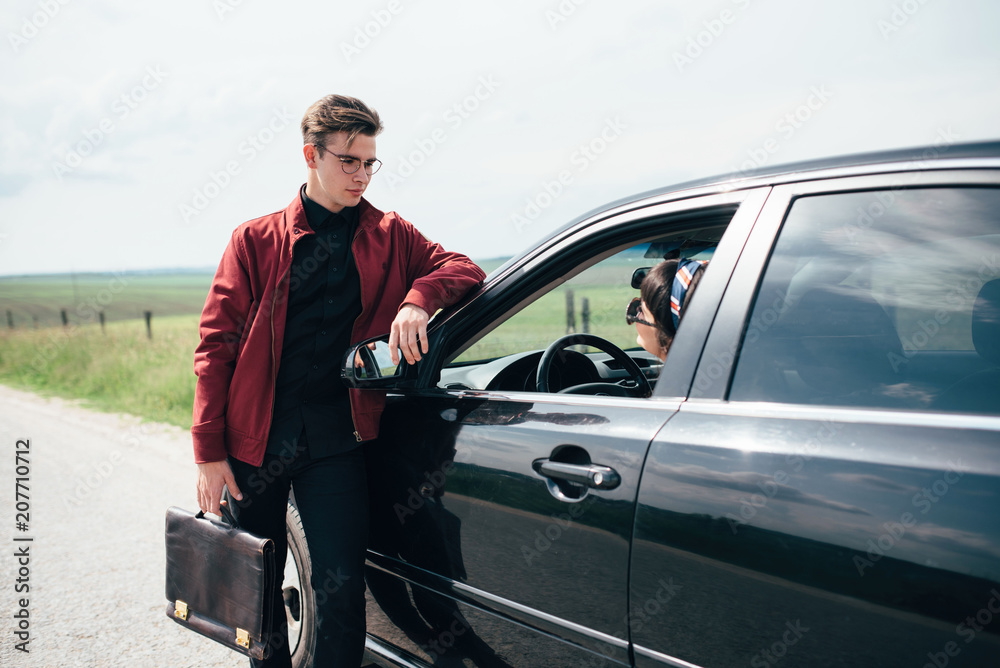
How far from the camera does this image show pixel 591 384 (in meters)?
2.38

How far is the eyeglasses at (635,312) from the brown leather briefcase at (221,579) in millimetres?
1322

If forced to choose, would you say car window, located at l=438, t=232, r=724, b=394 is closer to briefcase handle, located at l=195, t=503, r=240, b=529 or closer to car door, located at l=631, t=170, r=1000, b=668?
car door, located at l=631, t=170, r=1000, b=668

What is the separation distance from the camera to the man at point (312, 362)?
2.16 metres

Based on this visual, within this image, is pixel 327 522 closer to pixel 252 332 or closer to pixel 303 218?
pixel 252 332

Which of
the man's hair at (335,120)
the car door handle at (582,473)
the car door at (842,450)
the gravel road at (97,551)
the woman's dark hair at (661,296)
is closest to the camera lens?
the car door at (842,450)

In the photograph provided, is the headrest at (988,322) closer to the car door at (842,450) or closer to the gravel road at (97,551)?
the car door at (842,450)

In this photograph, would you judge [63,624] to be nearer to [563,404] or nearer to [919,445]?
[563,404]

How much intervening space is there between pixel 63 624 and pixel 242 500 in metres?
1.88

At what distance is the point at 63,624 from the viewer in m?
3.33

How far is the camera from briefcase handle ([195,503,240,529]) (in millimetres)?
2305

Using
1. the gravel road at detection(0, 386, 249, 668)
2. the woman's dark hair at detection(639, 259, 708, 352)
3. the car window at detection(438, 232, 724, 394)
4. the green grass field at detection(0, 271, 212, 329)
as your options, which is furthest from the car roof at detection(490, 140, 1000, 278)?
the green grass field at detection(0, 271, 212, 329)

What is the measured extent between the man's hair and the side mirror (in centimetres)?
67

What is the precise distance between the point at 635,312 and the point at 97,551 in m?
3.90

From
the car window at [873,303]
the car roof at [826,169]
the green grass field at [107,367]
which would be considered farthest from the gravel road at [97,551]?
the car window at [873,303]
